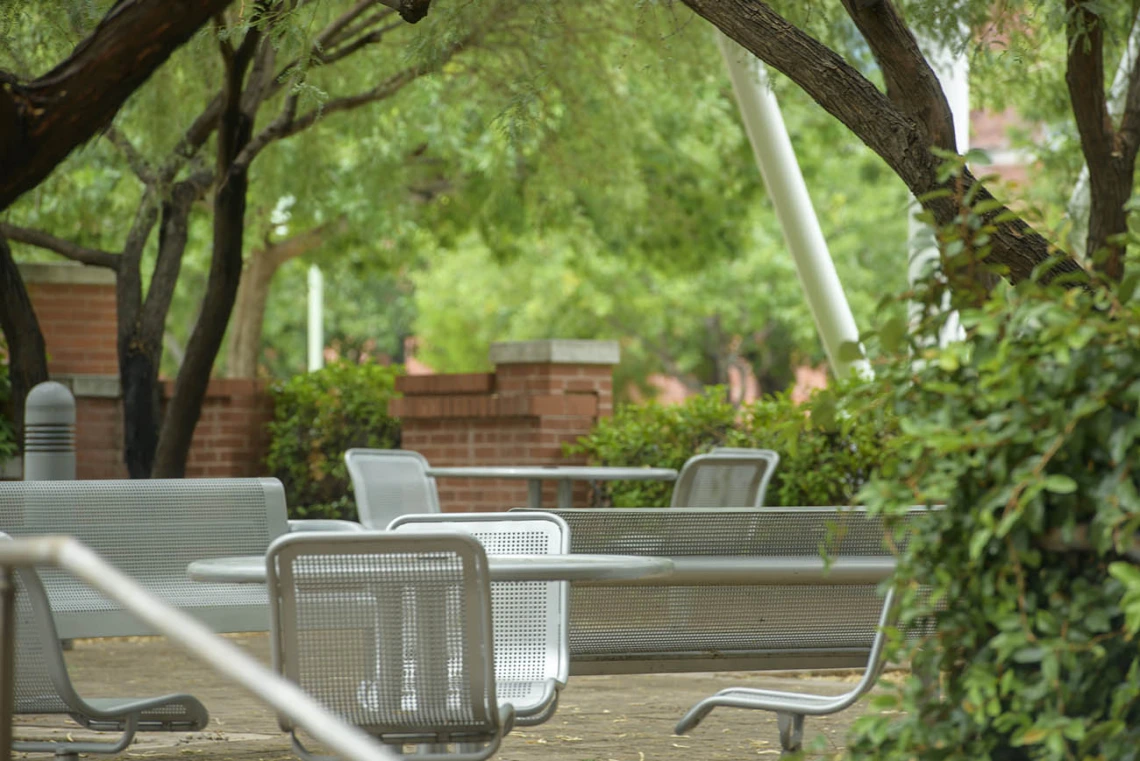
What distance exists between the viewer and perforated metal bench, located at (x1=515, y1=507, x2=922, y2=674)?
491cm

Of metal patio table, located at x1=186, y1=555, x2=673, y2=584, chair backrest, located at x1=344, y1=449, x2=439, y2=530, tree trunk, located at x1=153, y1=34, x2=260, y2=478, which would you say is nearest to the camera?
metal patio table, located at x1=186, y1=555, x2=673, y2=584

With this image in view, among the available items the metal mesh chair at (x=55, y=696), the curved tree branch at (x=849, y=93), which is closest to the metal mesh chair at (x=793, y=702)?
the curved tree branch at (x=849, y=93)

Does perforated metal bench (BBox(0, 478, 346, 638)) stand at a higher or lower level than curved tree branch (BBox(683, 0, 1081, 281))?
lower

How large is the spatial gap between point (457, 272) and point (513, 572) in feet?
93.1

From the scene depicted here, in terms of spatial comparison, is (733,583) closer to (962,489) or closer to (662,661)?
(662,661)

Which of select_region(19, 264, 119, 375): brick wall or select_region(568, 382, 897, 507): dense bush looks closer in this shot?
select_region(568, 382, 897, 507): dense bush

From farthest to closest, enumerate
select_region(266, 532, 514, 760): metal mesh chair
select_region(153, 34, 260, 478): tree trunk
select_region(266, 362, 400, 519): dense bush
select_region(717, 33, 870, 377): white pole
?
select_region(266, 362, 400, 519): dense bush < select_region(717, 33, 870, 377): white pole < select_region(153, 34, 260, 478): tree trunk < select_region(266, 532, 514, 760): metal mesh chair

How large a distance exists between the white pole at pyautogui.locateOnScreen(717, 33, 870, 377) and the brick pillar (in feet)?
5.49

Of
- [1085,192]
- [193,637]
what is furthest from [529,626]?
[1085,192]

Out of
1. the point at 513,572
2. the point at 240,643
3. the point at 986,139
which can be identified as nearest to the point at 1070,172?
the point at 240,643

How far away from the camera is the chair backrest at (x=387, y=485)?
855 cm

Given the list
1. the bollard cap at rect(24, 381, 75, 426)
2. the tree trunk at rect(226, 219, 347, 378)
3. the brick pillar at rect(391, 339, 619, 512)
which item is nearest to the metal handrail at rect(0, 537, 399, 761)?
the bollard cap at rect(24, 381, 75, 426)

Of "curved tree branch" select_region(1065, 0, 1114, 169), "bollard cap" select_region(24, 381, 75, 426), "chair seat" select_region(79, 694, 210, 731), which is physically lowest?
"chair seat" select_region(79, 694, 210, 731)

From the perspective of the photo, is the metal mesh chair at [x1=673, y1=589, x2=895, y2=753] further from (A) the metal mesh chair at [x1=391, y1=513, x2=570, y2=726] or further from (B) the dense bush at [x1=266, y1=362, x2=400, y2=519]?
(B) the dense bush at [x1=266, y1=362, x2=400, y2=519]
